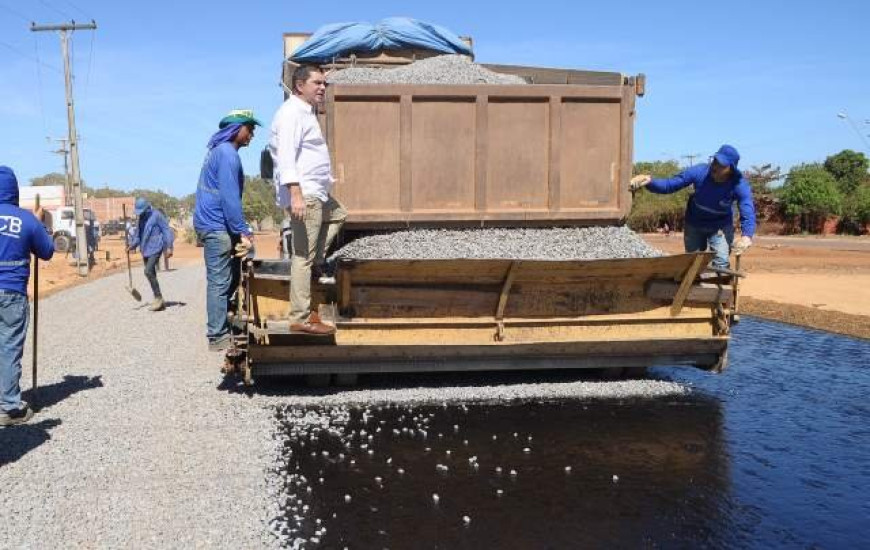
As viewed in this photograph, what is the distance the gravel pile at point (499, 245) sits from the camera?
6.69 meters

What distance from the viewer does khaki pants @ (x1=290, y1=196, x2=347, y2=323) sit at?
5.52m

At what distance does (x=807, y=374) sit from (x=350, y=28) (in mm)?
6496

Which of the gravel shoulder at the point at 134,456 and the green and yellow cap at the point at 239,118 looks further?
the green and yellow cap at the point at 239,118

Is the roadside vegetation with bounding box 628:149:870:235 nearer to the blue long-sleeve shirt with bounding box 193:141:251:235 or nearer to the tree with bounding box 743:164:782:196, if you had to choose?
the tree with bounding box 743:164:782:196

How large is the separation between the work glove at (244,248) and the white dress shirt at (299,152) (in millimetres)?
640

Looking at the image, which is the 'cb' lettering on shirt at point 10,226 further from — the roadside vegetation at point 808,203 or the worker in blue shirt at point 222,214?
the roadside vegetation at point 808,203

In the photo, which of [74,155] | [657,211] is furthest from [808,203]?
[74,155]

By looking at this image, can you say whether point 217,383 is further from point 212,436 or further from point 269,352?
point 212,436

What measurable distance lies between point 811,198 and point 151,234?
4489 cm

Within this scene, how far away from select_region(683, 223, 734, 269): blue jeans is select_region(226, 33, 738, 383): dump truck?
31 centimetres

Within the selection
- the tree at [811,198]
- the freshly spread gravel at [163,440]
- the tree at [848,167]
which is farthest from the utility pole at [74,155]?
the tree at [848,167]

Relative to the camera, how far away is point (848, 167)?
5659 centimetres

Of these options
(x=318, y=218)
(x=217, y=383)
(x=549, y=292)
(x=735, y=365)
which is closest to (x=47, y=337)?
(x=217, y=383)

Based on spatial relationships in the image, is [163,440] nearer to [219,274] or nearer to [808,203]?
[219,274]
